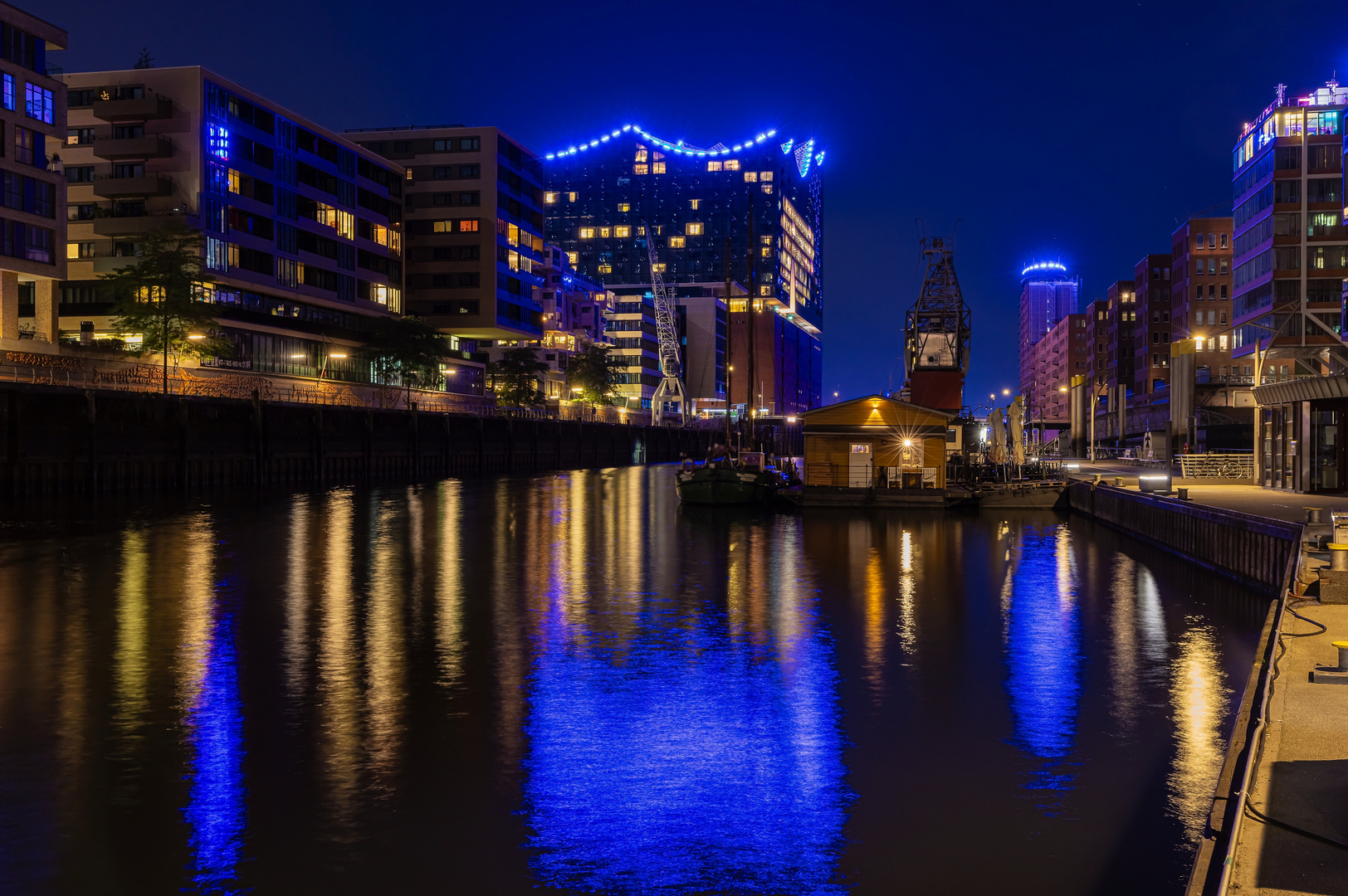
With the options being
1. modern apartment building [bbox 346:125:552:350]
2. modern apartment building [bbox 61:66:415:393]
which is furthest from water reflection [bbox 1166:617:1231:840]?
modern apartment building [bbox 346:125:552:350]

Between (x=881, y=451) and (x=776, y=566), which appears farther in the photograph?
(x=881, y=451)

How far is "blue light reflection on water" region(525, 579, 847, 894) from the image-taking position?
1152 cm

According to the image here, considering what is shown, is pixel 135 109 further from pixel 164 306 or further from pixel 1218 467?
pixel 1218 467

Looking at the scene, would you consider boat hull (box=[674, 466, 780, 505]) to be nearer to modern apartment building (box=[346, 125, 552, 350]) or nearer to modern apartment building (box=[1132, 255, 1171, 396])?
modern apartment building (box=[346, 125, 552, 350])

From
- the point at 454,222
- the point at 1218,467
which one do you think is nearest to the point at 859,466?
the point at 1218,467

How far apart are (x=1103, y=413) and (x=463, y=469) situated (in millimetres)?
121508

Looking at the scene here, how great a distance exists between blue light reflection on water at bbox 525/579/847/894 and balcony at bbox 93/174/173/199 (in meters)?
86.5

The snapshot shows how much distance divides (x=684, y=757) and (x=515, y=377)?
12650 cm

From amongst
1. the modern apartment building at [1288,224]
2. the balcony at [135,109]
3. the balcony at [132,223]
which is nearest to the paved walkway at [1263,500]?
the modern apartment building at [1288,224]

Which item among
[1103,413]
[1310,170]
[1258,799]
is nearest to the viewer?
[1258,799]

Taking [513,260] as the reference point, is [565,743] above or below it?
below

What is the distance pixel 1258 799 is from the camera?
909 cm

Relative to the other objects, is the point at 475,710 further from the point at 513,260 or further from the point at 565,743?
the point at 513,260

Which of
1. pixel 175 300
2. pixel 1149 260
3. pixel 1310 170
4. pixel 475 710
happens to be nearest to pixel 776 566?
pixel 475 710
